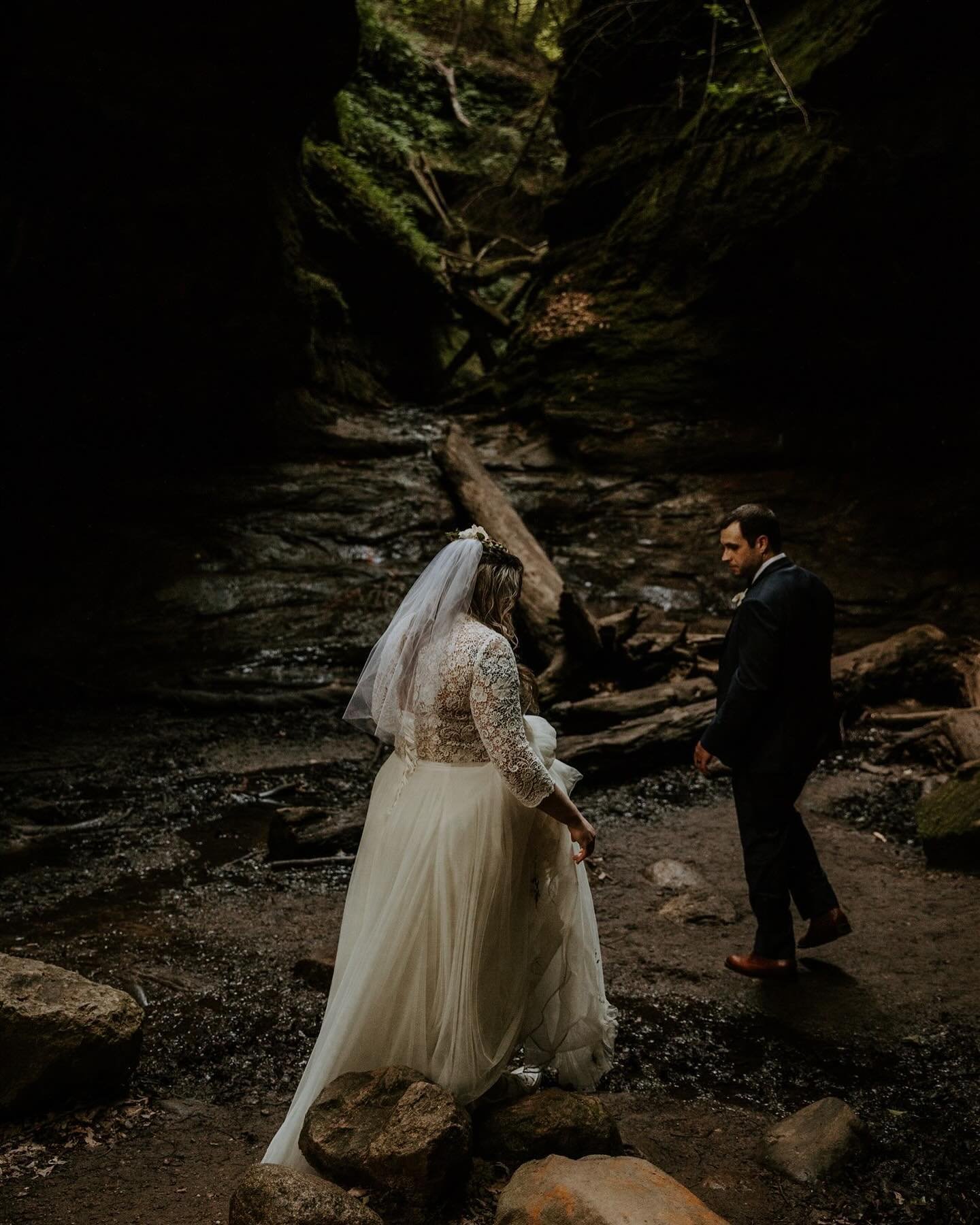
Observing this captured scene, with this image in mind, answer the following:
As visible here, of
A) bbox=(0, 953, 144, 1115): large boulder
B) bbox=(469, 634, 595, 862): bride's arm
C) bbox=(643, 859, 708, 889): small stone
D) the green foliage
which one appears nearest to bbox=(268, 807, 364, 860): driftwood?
bbox=(643, 859, 708, 889): small stone

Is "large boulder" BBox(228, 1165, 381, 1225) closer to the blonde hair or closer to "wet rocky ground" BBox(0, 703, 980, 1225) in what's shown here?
"wet rocky ground" BBox(0, 703, 980, 1225)

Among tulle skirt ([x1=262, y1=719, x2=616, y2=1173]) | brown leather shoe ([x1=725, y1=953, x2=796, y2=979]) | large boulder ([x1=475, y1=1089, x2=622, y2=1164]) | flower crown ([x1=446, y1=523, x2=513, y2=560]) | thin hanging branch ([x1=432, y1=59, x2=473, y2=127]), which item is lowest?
brown leather shoe ([x1=725, y1=953, x2=796, y2=979])

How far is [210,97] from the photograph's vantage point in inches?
410

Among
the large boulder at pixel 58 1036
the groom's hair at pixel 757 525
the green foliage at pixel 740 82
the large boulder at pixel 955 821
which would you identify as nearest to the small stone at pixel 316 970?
the large boulder at pixel 58 1036

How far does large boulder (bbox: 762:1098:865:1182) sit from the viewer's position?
2811 millimetres

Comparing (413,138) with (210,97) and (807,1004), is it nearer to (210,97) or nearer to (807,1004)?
(210,97)

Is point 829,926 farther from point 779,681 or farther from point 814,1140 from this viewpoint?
point 814,1140

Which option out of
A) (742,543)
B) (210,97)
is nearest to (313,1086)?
(742,543)

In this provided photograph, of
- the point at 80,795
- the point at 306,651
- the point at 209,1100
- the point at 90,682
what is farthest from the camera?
the point at 306,651

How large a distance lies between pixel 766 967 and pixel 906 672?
17.0ft

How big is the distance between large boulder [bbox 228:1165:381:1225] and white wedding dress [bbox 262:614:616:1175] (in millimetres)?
331

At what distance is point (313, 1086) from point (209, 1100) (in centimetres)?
71

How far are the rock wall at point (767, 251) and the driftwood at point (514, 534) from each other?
86.6 inches

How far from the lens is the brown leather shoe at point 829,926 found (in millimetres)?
4152
